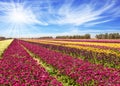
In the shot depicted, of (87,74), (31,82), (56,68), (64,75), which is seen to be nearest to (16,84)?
(31,82)

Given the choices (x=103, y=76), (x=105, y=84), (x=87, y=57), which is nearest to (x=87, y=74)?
(x=103, y=76)

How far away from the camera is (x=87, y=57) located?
16672 millimetres

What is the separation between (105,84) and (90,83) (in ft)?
2.72

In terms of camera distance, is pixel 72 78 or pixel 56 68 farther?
pixel 56 68

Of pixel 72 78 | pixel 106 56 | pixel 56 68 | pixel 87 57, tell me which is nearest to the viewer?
pixel 72 78

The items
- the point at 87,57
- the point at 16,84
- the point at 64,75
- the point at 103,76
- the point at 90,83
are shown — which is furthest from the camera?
the point at 87,57

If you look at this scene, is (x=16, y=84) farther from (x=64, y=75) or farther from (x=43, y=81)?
(x=64, y=75)

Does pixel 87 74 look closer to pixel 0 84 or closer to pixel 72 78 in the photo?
pixel 72 78

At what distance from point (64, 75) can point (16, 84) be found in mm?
4293

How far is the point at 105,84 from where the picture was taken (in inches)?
265

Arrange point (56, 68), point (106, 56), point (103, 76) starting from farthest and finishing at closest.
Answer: point (106, 56), point (56, 68), point (103, 76)

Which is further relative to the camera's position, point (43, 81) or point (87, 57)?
point (87, 57)

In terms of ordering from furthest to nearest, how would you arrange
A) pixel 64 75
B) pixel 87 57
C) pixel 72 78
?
pixel 87 57
pixel 64 75
pixel 72 78

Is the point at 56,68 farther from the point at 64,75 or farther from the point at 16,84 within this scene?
the point at 16,84
